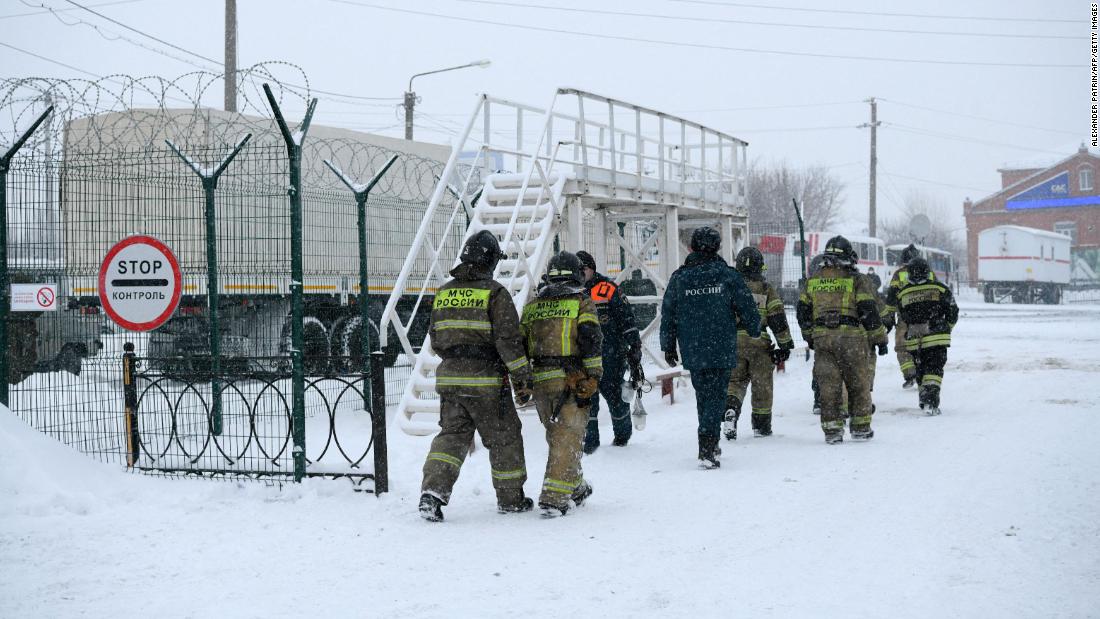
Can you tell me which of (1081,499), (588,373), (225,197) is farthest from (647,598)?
(225,197)

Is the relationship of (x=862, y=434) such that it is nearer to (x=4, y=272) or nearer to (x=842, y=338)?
(x=842, y=338)

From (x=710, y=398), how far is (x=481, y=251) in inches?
103

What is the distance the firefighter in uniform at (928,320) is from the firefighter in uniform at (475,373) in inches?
234

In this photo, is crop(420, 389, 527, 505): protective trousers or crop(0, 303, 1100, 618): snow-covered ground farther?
crop(420, 389, 527, 505): protective trousers

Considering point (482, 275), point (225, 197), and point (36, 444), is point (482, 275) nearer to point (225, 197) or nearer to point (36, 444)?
point (36, 444)

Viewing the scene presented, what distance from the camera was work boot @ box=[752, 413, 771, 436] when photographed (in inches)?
382

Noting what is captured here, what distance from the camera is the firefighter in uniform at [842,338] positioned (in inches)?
359

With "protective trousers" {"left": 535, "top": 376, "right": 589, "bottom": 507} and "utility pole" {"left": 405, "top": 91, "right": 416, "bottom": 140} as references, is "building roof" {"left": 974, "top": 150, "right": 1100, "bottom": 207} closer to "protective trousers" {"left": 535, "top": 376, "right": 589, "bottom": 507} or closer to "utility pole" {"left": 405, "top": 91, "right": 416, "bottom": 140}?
"utility pole" {"left": 405, "top": 91, "right": 416, "bottom": 140}

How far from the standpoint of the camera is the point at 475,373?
21.1 ft

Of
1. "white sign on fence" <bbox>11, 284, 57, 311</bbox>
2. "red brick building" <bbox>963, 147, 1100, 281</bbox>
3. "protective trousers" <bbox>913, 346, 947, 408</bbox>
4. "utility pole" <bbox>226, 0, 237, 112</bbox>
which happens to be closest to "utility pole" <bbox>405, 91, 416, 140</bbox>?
"utility pole" <bbox>226, 0, 237, 112</bbox>

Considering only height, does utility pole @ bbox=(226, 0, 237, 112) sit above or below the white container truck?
above

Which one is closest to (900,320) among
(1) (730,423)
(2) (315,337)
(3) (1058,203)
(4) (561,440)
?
(1) (730,423)

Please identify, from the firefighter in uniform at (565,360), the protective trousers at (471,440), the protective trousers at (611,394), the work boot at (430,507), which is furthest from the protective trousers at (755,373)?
the work boot at (430,507)

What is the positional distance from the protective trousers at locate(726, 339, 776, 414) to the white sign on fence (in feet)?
23.5
